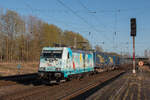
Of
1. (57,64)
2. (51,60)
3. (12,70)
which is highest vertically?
(51,60)

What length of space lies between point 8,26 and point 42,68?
36743 millimetres

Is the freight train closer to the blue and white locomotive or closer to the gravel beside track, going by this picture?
the blue and white locomotive

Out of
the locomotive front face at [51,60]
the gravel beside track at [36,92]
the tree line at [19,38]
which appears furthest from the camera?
the tree line at [19,38]

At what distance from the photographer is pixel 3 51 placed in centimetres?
5225

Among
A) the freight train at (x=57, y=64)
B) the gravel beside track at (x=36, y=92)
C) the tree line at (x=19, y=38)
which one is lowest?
the gravel beside track at (x=36, y=92)

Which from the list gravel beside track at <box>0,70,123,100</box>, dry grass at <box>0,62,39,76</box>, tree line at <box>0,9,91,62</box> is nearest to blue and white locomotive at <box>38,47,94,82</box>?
gravel beside track at <box>0,70,123,100</box>

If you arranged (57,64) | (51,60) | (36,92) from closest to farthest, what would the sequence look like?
1. (36,92)
2. (57,64)
3. (51,60)

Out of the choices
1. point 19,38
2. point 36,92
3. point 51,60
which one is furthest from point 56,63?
point 19,38

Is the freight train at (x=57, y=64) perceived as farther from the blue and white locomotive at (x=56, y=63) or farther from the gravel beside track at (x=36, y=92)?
the gravel beside track at (x=36, y=92)

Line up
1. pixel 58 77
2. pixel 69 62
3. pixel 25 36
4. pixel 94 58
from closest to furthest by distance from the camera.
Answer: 1. pixel 58 77
2. pixel 69 62
3. pixel 94 58
4. pixel 25 36

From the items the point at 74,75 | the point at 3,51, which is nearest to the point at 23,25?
the point at 3,51

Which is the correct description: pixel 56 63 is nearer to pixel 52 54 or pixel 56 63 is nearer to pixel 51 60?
pixel 51 60

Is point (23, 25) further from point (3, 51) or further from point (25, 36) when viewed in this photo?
point (3, 51)

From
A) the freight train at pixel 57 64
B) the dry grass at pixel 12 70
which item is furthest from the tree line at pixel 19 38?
the freight train at pixel 57 64
